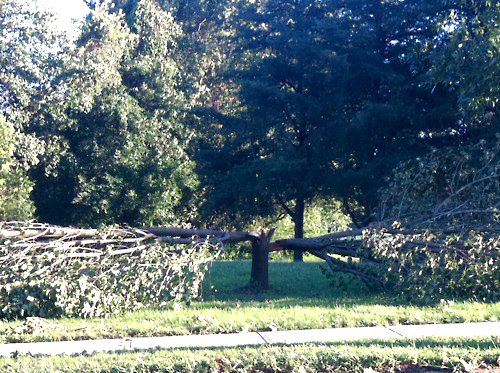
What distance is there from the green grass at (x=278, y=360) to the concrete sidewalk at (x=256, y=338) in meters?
0.60

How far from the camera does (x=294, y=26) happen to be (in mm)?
22797

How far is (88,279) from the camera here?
9.48m

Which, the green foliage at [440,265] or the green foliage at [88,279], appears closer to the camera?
the green foliage at [88,279]

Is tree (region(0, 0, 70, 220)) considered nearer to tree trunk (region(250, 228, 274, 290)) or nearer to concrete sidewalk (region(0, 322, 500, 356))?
tree trunk (region(250, 228, 274, 290))

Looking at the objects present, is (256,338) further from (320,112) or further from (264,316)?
(320,112)

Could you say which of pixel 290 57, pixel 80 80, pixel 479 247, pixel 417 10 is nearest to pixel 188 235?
pixel 479 247

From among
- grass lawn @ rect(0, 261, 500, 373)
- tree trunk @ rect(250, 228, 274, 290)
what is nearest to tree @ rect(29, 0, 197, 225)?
grass lawn @ rect(0, 261, 500, 373)

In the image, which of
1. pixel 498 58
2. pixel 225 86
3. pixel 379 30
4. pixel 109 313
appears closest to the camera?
pixel 109 313

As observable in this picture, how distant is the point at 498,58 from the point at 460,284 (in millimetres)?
3845

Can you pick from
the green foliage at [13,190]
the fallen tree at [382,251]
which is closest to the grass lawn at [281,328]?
the fallen tree at [382,251]

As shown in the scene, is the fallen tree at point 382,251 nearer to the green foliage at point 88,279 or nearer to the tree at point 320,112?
the green foliage at point 88,279

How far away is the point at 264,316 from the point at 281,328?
0.69 metres

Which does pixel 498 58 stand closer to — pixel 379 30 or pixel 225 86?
pixel 379 30

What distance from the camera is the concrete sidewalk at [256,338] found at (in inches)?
294
